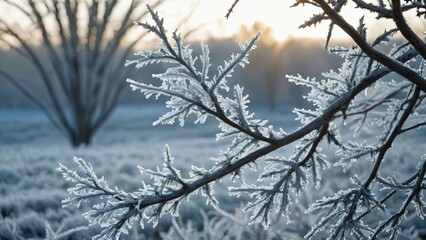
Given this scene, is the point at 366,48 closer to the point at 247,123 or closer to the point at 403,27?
the point at 403,27

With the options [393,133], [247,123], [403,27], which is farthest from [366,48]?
[393,133]

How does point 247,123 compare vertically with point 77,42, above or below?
below

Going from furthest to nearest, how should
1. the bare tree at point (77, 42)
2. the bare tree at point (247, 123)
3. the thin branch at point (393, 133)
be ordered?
the bare tree at point (77, 42) < the thin branch at point (393, 133) < the bare tree at point (247, 123)

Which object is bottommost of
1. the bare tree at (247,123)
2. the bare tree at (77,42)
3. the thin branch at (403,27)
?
the bare tree at (247,123)

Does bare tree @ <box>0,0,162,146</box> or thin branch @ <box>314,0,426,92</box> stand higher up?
bare tree @ <box>0,0,162,146</box>

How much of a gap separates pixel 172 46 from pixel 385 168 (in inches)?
243

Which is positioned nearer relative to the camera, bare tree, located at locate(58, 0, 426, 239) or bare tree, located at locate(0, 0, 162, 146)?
bare tree, located at locate(58, 0, 426, 239)

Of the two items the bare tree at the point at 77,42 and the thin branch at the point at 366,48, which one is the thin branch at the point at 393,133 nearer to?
the thin branch at the point at 366,48

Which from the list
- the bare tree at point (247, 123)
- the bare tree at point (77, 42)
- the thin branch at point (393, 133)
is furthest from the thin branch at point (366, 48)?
the bare tree at point (77, 42)

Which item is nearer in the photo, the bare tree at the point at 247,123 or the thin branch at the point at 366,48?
the thin branch at the point at 366,48

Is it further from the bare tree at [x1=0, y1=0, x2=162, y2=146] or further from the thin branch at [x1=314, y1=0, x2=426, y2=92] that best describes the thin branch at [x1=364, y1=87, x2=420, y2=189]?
the bare tree at [x1=0, y1=0, x2=162, y2=146]

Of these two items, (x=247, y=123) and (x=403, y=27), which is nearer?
(x=403, y=27)

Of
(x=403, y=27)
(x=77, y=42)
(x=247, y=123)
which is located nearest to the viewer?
(x=403, y=27)

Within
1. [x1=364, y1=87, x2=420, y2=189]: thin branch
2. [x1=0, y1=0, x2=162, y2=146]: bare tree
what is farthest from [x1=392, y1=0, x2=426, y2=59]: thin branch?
[x1=0, y1=0, x2=162, y2=146]: bare tree
